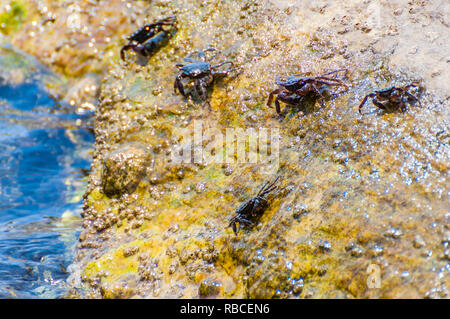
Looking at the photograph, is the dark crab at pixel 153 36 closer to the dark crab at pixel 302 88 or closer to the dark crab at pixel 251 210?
the dark crab at pixel 302 88

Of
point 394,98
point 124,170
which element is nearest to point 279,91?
point 394,98

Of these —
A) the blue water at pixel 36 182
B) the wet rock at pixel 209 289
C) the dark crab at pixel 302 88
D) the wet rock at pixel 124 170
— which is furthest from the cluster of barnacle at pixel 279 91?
the blue water at pixel 36 182

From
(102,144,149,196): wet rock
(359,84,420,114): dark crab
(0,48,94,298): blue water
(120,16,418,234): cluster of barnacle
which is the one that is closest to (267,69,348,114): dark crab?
(120,16,418,234): cluster of barnacle

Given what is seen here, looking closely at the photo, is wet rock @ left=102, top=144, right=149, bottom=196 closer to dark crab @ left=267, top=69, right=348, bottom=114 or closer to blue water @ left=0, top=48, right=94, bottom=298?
blue water @ left=0, top=48, right=94, bottom=298

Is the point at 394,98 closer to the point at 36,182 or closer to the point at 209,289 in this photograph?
the point at 209,289

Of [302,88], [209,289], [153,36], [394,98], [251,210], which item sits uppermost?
[153,36]
